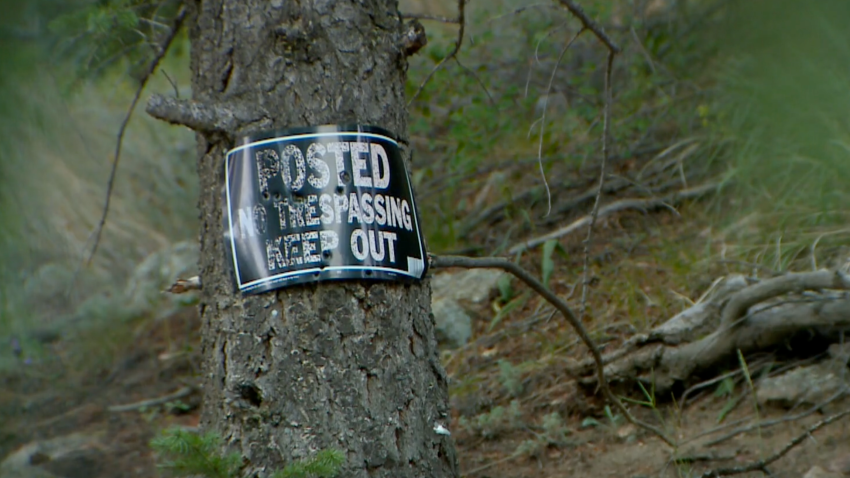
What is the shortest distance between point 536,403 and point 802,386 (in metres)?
0.90

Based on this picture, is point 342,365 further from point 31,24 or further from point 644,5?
point 644,5

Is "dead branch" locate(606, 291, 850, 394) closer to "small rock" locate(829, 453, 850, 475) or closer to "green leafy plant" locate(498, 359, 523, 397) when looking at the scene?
"green leafy plant" locate(498, 359, 523, 397)

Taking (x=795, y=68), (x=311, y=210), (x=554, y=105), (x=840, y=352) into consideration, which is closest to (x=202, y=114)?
(x=311, y=210)

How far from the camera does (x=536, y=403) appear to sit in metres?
3.14

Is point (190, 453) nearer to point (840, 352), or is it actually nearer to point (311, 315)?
point (311, 315)

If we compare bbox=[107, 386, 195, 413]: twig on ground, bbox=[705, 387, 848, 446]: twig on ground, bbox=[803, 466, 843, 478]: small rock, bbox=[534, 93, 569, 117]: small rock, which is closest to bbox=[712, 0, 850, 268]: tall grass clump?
bbox=[803, 466, 843, 478]: small rock

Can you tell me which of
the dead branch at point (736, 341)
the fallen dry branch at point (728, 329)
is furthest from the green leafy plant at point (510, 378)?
the dead branch at point (736, 341)

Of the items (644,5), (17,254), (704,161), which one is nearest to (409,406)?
(17,254)

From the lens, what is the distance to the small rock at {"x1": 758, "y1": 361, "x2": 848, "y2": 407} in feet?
8.70

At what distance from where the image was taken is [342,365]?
1.76 metres

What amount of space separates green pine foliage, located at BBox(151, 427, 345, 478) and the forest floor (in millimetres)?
1325

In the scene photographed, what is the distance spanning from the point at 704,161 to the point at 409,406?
301cm

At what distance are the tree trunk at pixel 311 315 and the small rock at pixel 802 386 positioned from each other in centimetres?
130

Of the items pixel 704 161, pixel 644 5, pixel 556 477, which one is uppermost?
pixel 644 5
